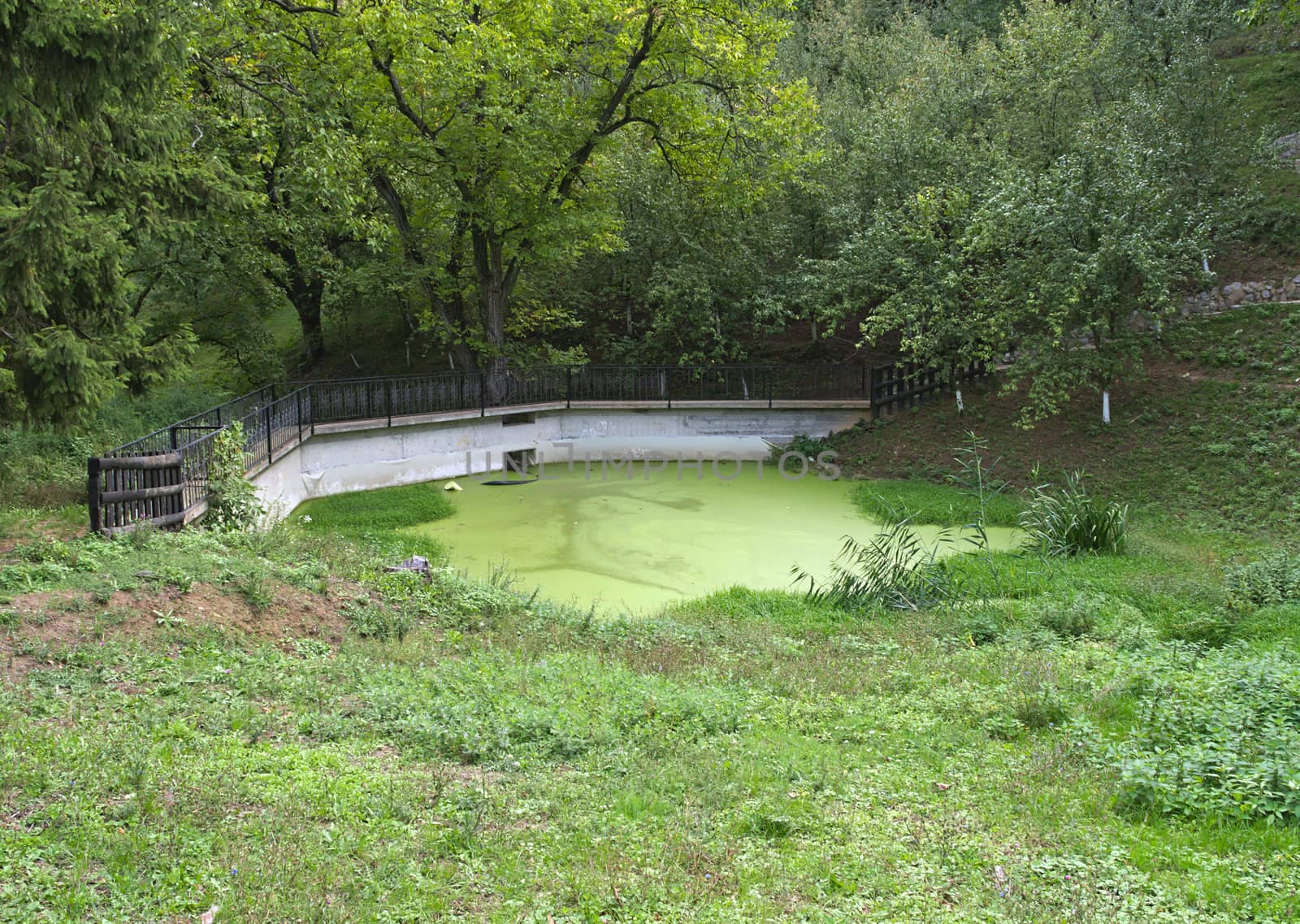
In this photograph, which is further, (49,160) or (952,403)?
Result: (952,403)

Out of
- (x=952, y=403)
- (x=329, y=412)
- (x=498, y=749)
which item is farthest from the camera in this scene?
(x=952, y=403)

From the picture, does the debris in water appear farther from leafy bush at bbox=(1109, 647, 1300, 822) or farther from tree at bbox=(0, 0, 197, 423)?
leafy bush at bbox=(1109, 647, 1300, 822)

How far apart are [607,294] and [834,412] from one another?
26.6ft

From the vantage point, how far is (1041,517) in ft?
42.3

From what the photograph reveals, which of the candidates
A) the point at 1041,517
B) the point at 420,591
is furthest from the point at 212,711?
the point at 1041,517

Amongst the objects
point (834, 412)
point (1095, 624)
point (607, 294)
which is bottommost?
point (1095, 624)

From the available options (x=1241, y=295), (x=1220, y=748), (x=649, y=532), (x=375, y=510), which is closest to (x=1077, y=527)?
(x=649, y=532)

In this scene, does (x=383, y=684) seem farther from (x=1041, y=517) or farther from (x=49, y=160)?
(x=1041, y=517)

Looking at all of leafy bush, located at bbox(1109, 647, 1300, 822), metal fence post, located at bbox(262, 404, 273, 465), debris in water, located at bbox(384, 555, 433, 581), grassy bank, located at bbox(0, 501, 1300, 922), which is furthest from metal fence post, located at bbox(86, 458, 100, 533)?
leafy bush, located at bbox(1109, 647, 1300, 822)

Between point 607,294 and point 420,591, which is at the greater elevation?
point 607,294

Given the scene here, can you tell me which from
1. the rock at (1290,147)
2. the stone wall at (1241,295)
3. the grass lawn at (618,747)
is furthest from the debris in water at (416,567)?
the rock at (1290,147)

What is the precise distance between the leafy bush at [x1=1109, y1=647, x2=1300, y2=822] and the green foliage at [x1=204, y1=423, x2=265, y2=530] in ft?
31.9

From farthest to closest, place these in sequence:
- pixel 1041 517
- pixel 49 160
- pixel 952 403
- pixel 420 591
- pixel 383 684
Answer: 1. pixel 952 403
2. pixel 1041 517
3. pixel 49 160
4. pixel 420 591
5. pixel 383 684

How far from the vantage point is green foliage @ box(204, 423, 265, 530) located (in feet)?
36.9
